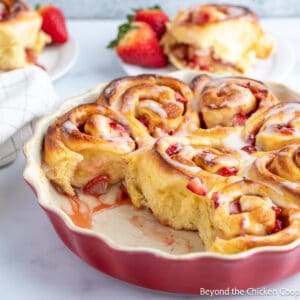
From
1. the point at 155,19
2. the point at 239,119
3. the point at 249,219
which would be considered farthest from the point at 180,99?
the point at 155,19

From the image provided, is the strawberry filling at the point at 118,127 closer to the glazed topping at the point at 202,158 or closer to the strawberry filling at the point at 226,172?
the glazed topping at the point at 202,158

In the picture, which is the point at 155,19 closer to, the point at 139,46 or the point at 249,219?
the point at 139,46

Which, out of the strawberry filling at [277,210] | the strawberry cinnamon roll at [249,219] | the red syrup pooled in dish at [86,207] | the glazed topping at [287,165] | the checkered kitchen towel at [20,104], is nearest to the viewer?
the strawberry cinnamon roll at [249,219]

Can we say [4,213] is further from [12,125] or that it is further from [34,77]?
Result: [34,77]

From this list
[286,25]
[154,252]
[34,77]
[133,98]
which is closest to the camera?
[154,252]

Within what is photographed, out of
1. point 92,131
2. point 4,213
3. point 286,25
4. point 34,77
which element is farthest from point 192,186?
point 286,25

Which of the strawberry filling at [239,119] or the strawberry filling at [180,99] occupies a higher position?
the strawberry filling at [180,99]

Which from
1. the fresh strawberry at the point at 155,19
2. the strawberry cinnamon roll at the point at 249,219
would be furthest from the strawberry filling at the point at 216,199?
the fresh strawberry at the point at 155,19
